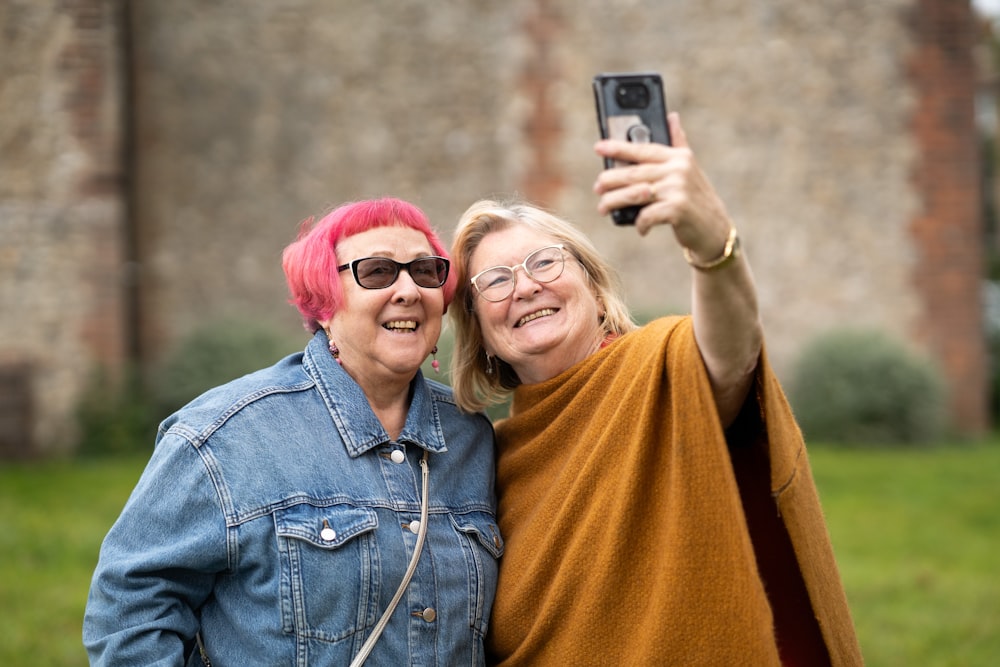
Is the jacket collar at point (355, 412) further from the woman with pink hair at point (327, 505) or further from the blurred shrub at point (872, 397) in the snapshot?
the blurred shrub at point (872, 397)

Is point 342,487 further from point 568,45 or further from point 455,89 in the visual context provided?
point 455,89

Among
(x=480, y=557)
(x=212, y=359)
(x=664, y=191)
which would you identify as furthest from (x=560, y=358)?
(x=212, y=359)

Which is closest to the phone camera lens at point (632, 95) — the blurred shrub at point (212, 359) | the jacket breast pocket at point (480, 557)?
the jacket breast pocket at point (480, 557)

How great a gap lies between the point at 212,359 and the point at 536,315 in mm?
8892

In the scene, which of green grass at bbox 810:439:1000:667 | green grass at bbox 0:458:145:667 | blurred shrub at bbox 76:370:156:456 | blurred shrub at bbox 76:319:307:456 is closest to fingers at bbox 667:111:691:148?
green grass at bbox 810:439:1000:667

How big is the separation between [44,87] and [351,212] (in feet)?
29.5

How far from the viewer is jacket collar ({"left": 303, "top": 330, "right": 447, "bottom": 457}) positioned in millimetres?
2285

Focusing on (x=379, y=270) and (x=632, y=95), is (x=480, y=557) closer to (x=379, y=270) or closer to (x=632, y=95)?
(x=379, y=270)

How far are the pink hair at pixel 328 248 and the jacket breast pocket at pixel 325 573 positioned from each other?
19.5 inches

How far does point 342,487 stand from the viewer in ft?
7.24

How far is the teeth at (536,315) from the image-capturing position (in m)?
2.47

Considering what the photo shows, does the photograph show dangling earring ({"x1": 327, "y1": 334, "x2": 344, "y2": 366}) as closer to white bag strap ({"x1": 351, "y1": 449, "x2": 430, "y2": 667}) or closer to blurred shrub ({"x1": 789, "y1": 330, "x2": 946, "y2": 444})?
white bag strap ({"x1": 351, "y1": 449, "x2": 430, "y2": 667})

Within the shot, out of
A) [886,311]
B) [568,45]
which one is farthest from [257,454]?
[886,311]

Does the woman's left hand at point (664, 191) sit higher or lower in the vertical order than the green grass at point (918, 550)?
higher
